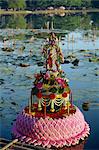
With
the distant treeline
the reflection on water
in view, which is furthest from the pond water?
the distant treeline

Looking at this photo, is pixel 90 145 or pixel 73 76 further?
pixel 73 76

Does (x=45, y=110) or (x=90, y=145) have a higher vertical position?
(x=45, y=110)

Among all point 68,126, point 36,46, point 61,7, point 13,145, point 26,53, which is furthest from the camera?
point 61,7

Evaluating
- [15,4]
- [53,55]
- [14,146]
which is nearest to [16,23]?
[15,4]

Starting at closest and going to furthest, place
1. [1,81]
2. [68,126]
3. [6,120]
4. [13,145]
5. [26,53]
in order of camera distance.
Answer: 1. [13,145]
2. [68,126]
3. [6,120]
4. [1,81]
5. [26,53]

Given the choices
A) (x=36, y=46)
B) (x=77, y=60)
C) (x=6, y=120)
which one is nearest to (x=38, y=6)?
(x=36, y=46)

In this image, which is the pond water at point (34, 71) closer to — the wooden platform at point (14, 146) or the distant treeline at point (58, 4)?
the wooden platform at point (14, 146)

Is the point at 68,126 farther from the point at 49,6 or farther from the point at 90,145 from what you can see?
the point at 49,6

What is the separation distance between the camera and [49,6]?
519 ft

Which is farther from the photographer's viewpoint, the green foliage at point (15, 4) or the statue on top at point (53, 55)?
the green foliage at point (15, 4)

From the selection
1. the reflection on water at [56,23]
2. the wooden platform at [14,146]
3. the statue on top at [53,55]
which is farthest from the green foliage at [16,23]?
the wooden platform at [14,146]

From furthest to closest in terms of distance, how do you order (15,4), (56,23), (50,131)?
(15,4) → (56,23) → (50,131)

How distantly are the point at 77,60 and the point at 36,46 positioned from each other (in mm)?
14733

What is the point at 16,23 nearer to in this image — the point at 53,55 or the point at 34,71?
the point at 34,71
